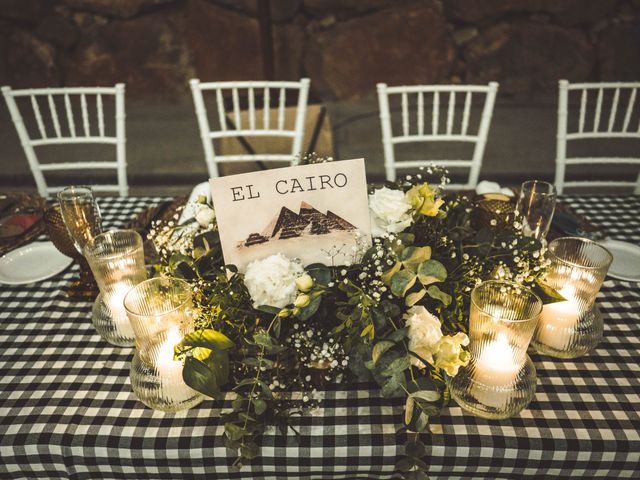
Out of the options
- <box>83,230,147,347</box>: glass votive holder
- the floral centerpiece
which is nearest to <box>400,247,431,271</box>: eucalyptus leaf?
the floral centerpiece

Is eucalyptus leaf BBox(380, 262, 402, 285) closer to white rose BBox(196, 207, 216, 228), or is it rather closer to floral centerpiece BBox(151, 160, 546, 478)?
floral centerpiece BBox(151, 160, 546, 478)

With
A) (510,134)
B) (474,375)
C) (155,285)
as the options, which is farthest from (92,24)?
(474,375)

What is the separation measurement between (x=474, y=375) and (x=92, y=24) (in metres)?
4.19

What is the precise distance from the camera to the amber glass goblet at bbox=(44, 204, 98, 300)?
1.07 m

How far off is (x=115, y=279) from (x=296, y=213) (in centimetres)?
36

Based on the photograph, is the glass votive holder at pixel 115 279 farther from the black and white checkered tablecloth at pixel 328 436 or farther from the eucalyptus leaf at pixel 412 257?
the eucalyptus leaf at pixel 412 257

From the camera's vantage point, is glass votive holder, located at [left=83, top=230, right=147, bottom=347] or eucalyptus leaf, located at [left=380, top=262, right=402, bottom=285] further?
glass votive holder, located at [left=83, top=230, right=147, bottom=347]

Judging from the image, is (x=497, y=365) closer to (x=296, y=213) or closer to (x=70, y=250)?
(x=296, y=213)

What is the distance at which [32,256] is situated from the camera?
125 cm

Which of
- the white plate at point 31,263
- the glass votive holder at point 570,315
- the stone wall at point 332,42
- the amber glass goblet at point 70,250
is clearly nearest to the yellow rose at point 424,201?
the glass votive holder at point 570,315

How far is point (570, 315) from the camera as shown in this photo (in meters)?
0.90

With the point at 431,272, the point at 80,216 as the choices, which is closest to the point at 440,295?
the point at 431,272

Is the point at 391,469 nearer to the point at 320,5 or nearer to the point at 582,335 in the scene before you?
the point at 582,335

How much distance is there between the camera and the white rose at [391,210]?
88 cm
